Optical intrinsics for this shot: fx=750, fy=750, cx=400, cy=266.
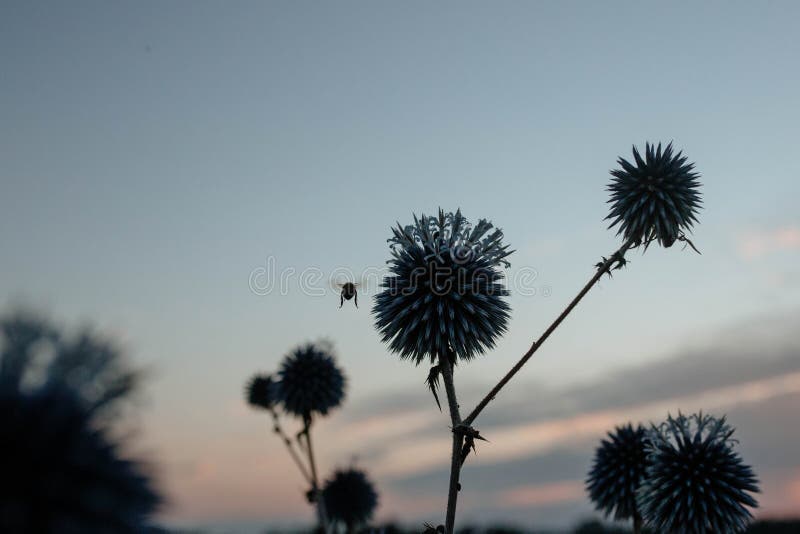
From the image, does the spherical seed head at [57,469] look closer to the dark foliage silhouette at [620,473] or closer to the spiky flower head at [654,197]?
the spiky flower head at [654,197]

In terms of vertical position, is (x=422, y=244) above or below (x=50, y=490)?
above

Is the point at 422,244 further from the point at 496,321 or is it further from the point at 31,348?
the point at 31,348

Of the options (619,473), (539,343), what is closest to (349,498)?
(619,473)

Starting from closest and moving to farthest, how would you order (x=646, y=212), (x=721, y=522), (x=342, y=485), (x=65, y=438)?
(x=65, y=438), (x=646, y=212), (x=721, y=522), (x=342, y=485)

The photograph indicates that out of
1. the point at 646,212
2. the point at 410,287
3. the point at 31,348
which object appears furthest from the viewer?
the point at 410,287

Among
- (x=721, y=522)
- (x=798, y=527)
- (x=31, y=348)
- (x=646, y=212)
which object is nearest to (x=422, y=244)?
(x=646, y=212)

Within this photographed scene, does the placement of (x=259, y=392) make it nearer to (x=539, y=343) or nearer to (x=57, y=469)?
(x=539, y=343)

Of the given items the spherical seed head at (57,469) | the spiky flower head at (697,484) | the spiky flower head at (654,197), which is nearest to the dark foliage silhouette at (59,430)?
the spherical seed head at (57,469)
